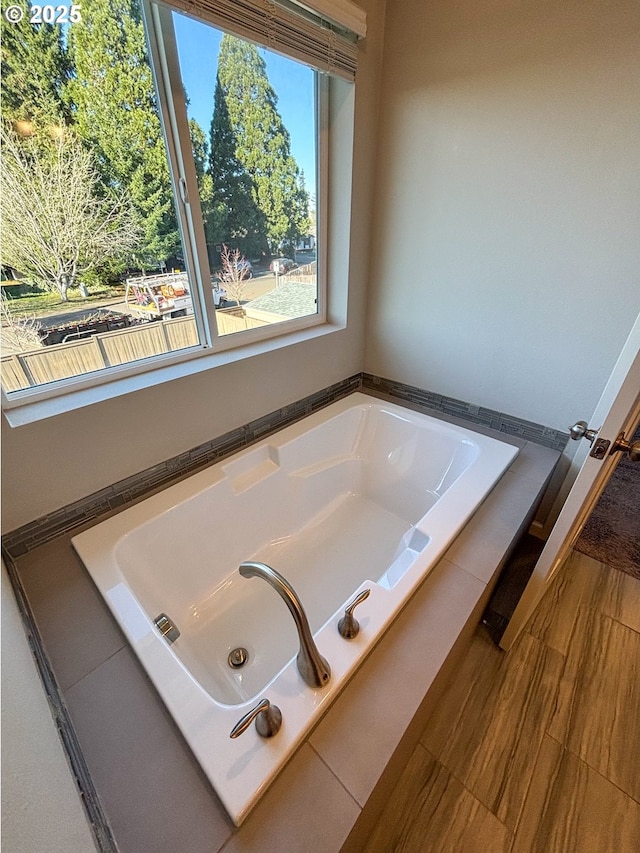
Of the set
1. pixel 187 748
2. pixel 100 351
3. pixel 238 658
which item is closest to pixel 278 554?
pixel 238 658

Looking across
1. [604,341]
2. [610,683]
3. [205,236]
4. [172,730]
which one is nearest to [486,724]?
[610,683]

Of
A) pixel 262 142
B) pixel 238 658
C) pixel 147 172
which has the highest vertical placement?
pixel 262 142

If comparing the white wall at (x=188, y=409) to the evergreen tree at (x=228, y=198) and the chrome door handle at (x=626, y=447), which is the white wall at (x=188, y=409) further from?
the chrome door handle at (x=626, y=447)

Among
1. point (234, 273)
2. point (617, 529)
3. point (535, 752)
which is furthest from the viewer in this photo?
point (617, 529)

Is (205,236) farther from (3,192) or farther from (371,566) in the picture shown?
(371,566)

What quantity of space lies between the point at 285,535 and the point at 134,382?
97 centimetres

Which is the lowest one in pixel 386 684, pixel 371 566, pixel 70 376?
pixel 371 566

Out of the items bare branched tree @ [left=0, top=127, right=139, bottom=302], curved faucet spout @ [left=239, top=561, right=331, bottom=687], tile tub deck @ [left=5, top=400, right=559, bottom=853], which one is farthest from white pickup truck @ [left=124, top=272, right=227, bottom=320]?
curved faucet spout @ [left=239, top=561, right=331, bottom=687]

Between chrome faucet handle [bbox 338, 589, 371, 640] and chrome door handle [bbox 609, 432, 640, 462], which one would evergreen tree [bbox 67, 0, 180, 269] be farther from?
chrome door handle [bbox 609, 432, 640, 462]

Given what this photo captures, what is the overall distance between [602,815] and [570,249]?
1.89 metres

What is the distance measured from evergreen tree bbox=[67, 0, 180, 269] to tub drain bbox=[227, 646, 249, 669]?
1454mm

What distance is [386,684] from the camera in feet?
2.93

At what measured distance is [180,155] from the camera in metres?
1.25

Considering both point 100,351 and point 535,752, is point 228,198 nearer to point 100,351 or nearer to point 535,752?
point 100,351
